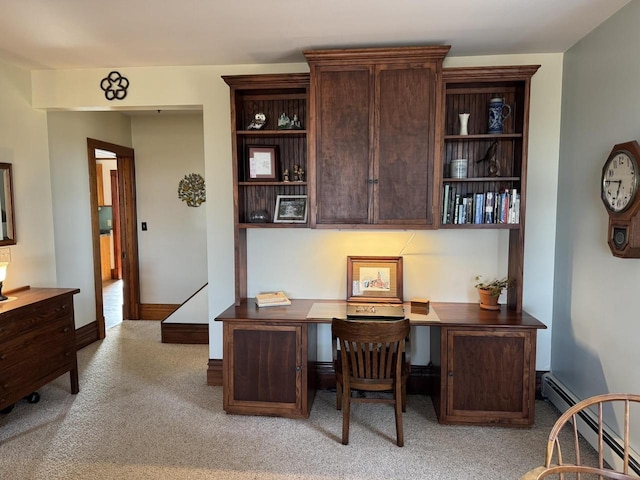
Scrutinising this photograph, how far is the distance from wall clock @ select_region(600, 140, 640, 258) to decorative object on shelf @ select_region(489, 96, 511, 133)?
74 centimetres

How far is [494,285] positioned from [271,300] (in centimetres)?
159

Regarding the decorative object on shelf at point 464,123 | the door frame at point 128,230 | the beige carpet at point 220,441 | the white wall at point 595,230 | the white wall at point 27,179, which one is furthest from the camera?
the door frame at point 128,230

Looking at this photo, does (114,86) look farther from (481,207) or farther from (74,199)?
(481,207)

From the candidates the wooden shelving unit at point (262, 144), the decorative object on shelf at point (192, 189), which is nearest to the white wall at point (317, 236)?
the wooden shelving unit at point (262, 144)


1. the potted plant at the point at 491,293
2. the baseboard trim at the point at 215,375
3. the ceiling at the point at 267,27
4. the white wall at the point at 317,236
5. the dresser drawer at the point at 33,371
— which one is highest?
the ceiling at the point at 267,27

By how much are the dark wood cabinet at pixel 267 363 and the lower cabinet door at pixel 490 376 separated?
0.93 m

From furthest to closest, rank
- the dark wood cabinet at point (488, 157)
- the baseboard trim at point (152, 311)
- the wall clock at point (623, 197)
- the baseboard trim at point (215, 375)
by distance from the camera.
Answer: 1. the baseboard trim at point (152, 311)
2. the baseboard trim at point (215, 375)
3. the dark wood cabinet at point (488, 157)
4. the wall clock at point (623, 197)

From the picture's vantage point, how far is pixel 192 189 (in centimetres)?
505

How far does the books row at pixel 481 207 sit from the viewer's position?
9.21 feet

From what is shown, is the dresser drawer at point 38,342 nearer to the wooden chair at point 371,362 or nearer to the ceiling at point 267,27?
the ceiling at point 267,27

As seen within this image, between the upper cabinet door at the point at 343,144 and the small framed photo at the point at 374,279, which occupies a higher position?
the upper cabinet door at the point at 343,144

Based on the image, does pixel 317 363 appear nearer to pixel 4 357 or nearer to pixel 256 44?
pixel 4 357

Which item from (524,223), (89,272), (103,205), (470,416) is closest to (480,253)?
(524,223)

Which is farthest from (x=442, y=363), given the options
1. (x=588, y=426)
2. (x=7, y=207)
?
(x=7, y=207)
